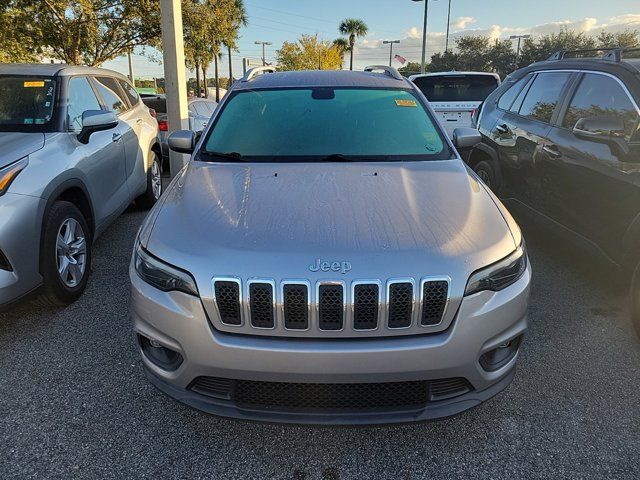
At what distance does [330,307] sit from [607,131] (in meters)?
2.67

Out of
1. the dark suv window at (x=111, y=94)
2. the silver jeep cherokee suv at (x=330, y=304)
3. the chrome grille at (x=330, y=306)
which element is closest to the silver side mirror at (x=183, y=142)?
the silver jeep cherokee suv at (x=330, y=304)

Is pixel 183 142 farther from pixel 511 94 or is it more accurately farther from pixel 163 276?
pixel 511 94

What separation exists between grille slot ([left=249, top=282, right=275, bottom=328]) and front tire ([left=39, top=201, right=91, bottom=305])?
6.54 feet

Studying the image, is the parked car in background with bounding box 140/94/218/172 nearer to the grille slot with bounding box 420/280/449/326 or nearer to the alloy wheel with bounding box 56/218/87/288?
the alloy wheel with bounding box 56/218/87/288

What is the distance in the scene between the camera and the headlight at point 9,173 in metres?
2.96

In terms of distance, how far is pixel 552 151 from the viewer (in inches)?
164

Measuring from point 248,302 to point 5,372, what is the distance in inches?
74.0

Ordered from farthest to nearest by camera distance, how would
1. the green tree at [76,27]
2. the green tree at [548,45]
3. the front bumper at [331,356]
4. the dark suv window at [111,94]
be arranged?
1. the green tree at [548,45]
2. the green tree at [76,27]
3. the dark suv window at [111,94]
4. the front bumper at [331,356]

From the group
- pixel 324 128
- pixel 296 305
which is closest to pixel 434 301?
pixel 296 305

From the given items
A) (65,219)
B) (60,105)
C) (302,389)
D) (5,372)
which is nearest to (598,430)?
(302,389)

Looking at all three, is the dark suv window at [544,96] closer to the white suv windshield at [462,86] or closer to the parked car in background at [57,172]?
the parked car in background at [57,172]

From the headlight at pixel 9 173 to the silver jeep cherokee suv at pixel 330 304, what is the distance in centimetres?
113

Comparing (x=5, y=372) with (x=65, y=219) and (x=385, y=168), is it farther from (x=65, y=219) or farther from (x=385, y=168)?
(x=385, y=168)

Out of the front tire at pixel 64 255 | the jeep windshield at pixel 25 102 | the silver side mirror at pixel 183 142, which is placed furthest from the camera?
the jeep windshield at pixel 25 102
